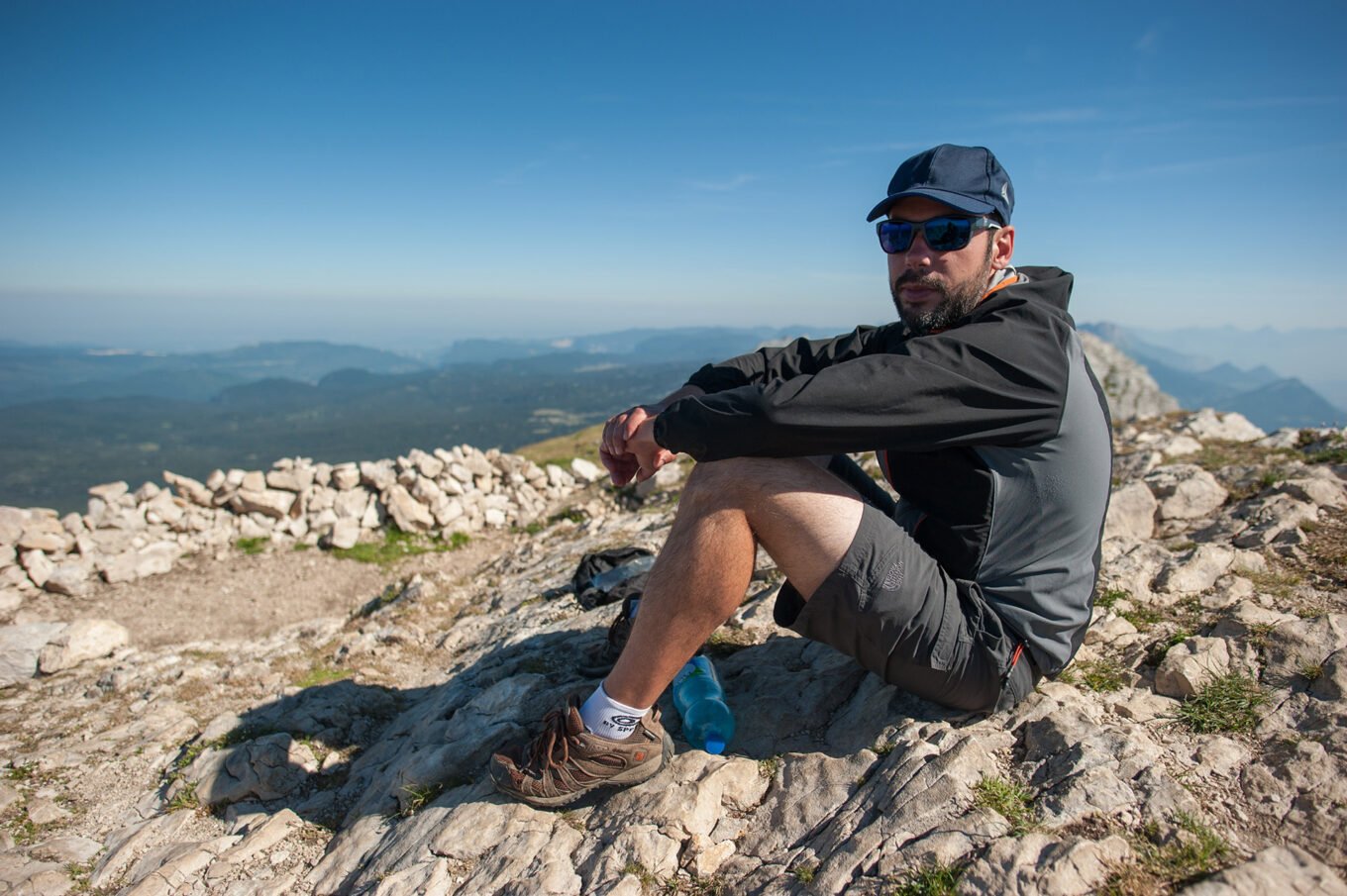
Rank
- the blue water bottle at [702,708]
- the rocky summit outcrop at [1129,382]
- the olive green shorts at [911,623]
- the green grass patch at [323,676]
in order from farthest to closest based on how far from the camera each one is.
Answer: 1. the rocky summit outcrop at [1129,382]
2. the green grass patch at [323,676]
3. the blue water bottle at [702,708]
4. the olive green shorts at [911,623]

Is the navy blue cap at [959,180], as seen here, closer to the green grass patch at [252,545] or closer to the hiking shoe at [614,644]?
the hiking shoe at [614,644]

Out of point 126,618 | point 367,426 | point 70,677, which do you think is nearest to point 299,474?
point 126,618

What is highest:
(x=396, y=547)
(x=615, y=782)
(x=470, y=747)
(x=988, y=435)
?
(x=988, y=435)

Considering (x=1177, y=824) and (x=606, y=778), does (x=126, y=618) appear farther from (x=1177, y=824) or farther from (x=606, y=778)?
(x=1177, y=824)

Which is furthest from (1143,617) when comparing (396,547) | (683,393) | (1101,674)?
(396,547)

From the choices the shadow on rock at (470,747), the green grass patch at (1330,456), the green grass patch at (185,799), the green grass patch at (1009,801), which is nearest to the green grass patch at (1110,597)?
the shadow on rock at (470,747)

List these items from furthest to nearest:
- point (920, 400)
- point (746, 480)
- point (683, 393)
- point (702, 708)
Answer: point (683, 393), point (702, 708), point (746, 480), point (920, 400)

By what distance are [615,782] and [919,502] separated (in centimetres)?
248

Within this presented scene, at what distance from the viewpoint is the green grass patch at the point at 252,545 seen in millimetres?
14539

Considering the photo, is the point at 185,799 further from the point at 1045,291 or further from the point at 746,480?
the point at 1045,291

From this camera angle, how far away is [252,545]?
14648 mm

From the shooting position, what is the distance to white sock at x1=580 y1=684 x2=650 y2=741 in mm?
3889

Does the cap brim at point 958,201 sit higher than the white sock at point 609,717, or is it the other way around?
the cap brim at point 958,201

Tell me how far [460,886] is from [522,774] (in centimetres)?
68
